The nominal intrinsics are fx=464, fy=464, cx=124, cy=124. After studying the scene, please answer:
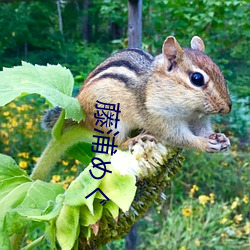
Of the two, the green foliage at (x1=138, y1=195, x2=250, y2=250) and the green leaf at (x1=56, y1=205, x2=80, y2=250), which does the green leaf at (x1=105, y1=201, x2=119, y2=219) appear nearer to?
the green leaf at (x1=56, y1=205, x2=80, y2=250)

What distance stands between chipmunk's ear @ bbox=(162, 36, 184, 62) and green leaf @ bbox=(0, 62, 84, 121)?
16 cm

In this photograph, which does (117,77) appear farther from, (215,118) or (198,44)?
(215,118)

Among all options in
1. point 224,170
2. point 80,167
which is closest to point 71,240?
point 80,167

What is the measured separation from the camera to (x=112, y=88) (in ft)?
2.56

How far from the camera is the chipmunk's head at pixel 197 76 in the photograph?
2.14 feet

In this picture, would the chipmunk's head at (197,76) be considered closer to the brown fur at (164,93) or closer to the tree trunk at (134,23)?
the brown fur at (164,93)

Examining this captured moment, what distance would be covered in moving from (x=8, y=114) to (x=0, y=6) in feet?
4.49

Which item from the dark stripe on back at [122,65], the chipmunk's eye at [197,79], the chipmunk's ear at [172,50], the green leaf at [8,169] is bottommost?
the green leaf at [8,169]

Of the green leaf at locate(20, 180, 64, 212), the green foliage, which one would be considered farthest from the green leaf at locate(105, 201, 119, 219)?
the green foliage

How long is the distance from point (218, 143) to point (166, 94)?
0.16 metres

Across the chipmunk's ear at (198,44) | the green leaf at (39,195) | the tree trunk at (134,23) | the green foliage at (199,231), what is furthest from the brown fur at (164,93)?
the green foliage at (199,231)

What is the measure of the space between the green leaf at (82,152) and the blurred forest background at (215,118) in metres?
0.65

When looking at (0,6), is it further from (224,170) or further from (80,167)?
(224,170)

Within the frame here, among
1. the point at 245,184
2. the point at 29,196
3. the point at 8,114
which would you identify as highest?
the point at 29,196
